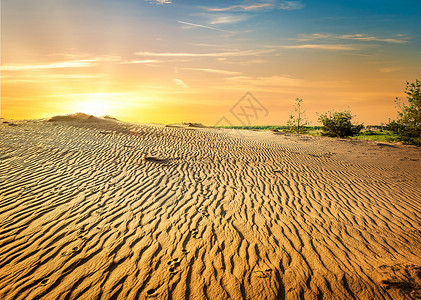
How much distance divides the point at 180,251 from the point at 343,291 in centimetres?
273

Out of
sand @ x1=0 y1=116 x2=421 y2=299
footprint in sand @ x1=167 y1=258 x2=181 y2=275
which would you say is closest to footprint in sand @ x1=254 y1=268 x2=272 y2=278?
sand @ x1=0 y1=116 x2=421 y2=299

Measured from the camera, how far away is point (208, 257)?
3.86 m

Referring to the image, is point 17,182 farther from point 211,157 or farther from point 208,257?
point 211,157

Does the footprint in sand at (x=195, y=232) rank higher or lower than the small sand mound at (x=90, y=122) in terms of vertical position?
lower

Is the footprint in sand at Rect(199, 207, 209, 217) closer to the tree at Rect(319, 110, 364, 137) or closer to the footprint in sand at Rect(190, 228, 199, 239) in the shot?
the footprint in sand at Rect(190, 228, 199, 239)

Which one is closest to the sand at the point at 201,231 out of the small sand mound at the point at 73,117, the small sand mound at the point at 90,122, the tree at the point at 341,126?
the small sand mound at the point at 90,122

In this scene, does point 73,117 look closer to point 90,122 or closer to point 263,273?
point 90,122

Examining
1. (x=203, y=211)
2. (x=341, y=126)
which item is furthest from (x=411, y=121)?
(x=203, y=211)

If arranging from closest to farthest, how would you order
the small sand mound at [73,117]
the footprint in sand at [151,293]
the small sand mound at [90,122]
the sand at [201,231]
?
the footprint in sand at [151,293] < the sand at [201,231] < the small sand mound at [90,122] < the small sand mound at [73,117]

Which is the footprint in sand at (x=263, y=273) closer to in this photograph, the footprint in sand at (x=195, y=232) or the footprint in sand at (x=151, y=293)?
the footprint in sand at (x=195, y=232)

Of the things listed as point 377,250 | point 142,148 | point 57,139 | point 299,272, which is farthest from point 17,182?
point 377,250

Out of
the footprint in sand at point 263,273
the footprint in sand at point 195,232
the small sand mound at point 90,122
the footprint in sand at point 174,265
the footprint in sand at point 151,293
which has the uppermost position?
the small sand mound at point 90,122

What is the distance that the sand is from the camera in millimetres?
3320

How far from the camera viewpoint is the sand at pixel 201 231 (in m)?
3.32
